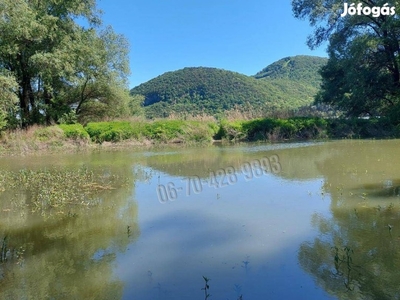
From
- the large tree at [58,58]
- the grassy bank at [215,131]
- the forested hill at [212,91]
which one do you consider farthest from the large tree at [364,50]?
the forested hill at [212,91]

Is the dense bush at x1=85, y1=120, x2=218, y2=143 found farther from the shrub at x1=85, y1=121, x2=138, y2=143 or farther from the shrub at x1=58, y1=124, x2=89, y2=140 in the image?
the shrub at x1=58, y1=124, x2=89, y2=140

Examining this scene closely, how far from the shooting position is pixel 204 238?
388 cm

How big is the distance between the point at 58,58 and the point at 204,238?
62.0ft

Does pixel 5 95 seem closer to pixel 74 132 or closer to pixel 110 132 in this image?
pixel 74 132

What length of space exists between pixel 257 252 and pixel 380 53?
72.7 feet

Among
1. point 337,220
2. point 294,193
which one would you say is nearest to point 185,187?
point 294,193

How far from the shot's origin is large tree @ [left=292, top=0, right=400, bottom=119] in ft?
64.5

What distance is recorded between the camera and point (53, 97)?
22.7 meters

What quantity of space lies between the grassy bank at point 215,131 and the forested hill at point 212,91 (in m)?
31.2

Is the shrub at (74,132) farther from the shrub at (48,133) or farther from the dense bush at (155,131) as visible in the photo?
the dense bush at (155,131)

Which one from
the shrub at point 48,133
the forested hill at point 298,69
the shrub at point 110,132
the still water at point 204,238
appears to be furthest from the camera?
the forested hill at point 298,69

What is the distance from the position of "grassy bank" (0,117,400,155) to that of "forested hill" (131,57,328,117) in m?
31.2

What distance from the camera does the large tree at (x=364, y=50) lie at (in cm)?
1966

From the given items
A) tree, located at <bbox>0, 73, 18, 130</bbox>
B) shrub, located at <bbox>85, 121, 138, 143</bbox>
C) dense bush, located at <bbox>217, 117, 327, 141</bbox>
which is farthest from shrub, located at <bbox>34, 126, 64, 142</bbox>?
dense bush, located at <bbox>217, 117, 327, 141</bbox>
